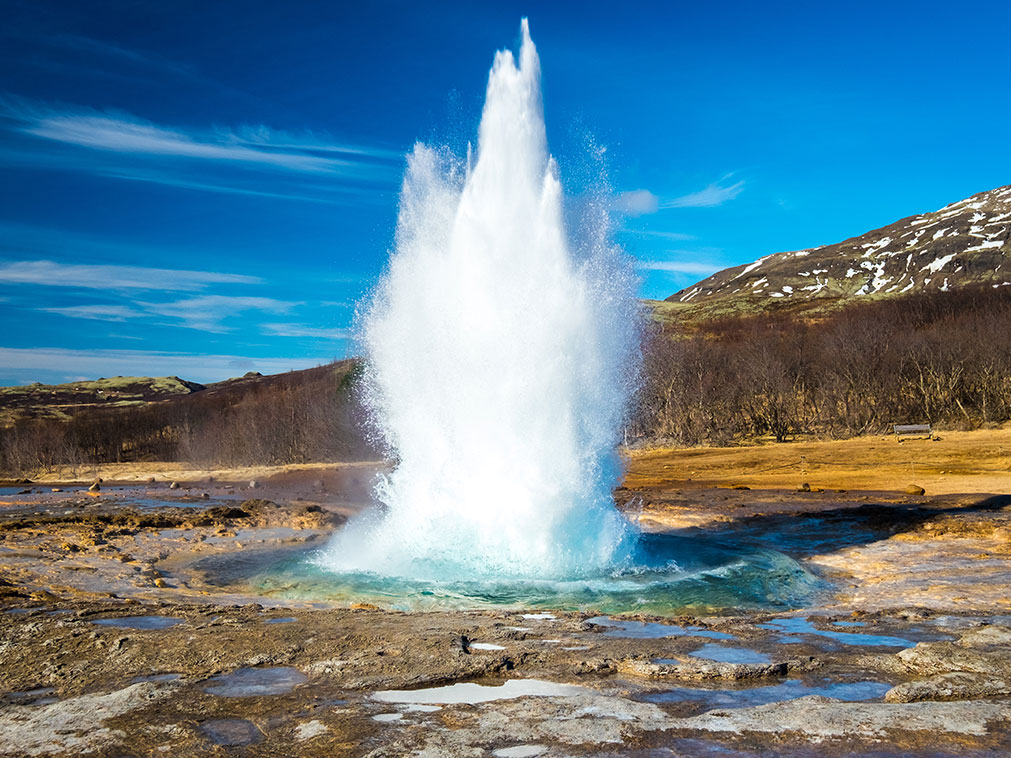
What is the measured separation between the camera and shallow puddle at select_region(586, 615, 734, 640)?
344 inches

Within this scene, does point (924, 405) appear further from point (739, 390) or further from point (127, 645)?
point (127, 645)

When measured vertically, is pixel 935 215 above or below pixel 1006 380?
above

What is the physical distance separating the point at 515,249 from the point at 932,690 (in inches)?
442

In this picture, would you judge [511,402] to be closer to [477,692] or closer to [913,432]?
[477,692]

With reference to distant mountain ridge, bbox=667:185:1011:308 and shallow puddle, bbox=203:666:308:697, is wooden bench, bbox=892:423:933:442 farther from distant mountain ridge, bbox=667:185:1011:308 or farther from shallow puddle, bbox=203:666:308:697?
distant mountain ridge, bbox=667:185:1011:308

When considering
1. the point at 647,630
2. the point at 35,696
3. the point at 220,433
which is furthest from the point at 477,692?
the point at 220,433

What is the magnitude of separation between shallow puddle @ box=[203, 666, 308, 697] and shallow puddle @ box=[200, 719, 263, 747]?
72cm

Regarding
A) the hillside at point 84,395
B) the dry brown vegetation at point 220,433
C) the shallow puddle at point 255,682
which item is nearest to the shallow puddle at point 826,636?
the shallow puddle at point 255,682

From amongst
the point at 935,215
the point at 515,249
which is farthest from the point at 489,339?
the point at 935,215

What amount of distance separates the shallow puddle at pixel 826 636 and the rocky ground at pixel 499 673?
6 centimetres

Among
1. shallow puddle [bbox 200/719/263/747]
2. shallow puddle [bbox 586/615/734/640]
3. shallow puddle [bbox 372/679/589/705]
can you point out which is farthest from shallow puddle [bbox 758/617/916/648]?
shallow puddle [bbox 200/719/263/747]

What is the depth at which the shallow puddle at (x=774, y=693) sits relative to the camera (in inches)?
244

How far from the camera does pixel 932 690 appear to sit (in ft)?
20.3

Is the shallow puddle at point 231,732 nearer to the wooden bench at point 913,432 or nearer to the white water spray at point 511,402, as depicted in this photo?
the white water spray at point 511,402
